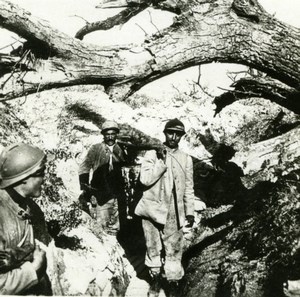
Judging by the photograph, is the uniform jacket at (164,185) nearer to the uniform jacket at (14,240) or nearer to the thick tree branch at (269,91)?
the thick tree branch at (269,91)

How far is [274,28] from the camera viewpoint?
5.32 m

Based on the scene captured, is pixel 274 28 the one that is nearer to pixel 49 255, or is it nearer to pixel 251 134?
pixel 251 134

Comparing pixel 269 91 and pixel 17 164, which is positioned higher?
pixel 269 91

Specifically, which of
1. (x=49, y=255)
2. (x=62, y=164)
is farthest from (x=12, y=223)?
(x=62, y=164)

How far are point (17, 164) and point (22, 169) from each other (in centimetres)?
4

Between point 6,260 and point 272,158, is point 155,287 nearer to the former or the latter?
point 272,158

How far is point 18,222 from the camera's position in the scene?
8.32ft

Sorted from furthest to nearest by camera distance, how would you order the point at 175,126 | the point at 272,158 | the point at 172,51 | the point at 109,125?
the point at 109,125 → the point at 272,158 → the point at 172,51 → the point at 175,126

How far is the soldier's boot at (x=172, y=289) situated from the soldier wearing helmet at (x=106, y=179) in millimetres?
1550

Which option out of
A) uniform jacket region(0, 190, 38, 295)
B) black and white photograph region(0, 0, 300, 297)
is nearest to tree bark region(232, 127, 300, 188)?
black and white photograph region(0, 0, 300, 297)

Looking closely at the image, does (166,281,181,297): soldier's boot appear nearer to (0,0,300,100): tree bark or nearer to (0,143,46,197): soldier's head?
(0,0,300,100): tree bark

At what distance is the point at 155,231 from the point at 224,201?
2.17 m

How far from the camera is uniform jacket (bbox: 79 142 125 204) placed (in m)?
6.02

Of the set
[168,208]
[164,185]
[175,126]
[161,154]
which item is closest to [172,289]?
[168,208]
